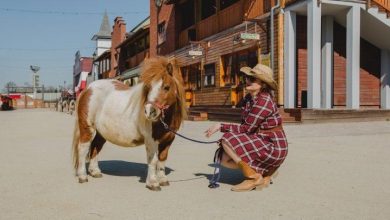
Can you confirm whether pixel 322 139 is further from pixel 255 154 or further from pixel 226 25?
pixel 226 25

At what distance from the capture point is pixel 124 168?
6.89m

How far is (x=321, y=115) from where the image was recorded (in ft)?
47.4

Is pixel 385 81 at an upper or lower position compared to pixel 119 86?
upper

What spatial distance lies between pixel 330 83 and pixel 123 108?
12.5m

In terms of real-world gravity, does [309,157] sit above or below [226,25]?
below

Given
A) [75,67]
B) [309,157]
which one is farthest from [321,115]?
[75,67]

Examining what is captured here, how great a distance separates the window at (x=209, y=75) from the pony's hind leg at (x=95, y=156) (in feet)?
51.2

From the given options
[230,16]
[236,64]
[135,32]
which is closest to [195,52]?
[230,16]

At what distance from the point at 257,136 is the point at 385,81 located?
15.3 meters

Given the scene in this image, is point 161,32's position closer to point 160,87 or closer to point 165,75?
point 165,75

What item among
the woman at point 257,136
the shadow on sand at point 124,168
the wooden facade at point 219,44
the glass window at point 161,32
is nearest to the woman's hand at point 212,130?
the woman at point 257,136

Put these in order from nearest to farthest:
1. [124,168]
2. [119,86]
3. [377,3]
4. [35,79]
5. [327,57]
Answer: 1. [119,86]
2. [124,168]
3. [377,3]
4. [327,57]
5. [35,79]

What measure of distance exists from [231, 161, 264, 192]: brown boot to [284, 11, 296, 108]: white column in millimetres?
11080

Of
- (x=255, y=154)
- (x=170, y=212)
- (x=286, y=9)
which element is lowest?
(x=170, y=212)
